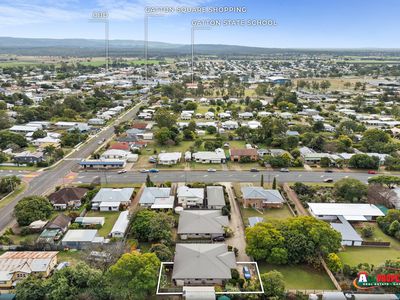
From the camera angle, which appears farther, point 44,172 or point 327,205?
point 44,172

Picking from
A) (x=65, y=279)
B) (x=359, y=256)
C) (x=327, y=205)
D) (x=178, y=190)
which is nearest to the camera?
(x=65, y=279)

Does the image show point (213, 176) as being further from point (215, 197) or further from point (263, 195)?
point (263, 195)

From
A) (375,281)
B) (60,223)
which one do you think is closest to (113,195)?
(60,223)

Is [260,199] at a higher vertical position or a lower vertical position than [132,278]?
higher

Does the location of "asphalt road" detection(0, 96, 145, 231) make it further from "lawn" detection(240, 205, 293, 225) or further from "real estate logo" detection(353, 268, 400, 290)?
"real estate logo" detection(353, 268, 400, 290)

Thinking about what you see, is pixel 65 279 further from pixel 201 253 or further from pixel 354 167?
pixel 354 167

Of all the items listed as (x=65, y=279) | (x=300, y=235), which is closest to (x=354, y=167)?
(x=300, y=235)
